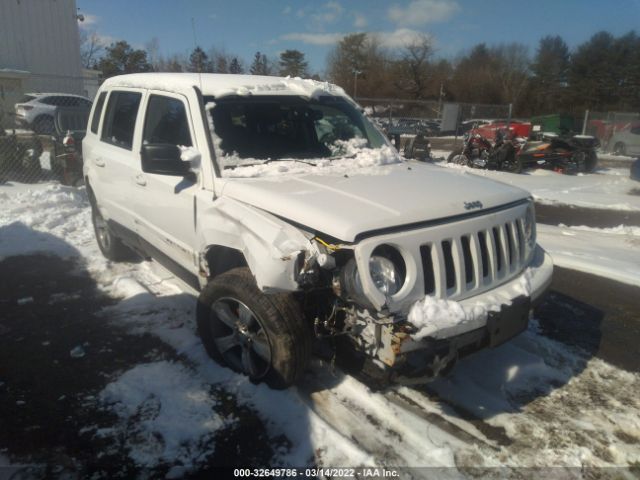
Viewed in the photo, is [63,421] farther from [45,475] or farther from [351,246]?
[351,246]

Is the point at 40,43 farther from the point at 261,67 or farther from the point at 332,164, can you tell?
the point at 332,164

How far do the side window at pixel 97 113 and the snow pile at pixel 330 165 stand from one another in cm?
259

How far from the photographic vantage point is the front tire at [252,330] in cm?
272

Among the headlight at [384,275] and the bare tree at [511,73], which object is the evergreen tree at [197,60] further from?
the bare tree at [511,73]

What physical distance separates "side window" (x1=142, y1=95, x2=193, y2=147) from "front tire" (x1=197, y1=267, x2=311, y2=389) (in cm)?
124

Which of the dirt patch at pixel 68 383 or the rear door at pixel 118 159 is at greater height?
the rear door at pixel 118 159

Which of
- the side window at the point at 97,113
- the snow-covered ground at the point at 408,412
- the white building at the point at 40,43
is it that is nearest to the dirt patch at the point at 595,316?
the snow-covered ground at the point at 408,412

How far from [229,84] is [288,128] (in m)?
0.59

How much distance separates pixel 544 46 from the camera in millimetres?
58906

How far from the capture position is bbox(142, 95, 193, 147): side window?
3.63 m

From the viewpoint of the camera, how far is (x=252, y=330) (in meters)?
3.01

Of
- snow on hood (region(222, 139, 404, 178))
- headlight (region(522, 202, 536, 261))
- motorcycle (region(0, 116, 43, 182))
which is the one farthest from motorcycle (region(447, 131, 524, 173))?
headlight (region(522, 202, 536, 261))

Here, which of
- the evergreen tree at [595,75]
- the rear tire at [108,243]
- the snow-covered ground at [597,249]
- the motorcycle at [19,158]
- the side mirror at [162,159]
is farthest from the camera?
the evergreen tree at [595,75]

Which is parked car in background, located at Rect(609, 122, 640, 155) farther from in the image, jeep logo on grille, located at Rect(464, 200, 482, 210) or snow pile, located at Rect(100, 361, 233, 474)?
snow pile, located at Rect(100, 361, 233, 474)
